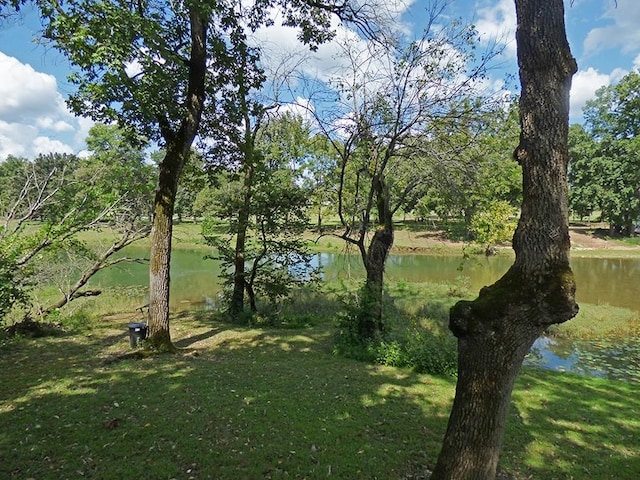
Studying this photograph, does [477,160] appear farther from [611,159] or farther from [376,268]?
[611,159]

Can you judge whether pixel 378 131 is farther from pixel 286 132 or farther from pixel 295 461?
pixel 295 461

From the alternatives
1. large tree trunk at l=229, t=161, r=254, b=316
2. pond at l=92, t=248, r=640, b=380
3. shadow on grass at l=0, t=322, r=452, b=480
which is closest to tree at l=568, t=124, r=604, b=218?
pond at l=92, t=248, r=640, b=380

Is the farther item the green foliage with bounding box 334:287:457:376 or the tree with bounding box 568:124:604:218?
the tree with bounding box 568:124:604:218

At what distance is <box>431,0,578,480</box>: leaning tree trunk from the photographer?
260 cm

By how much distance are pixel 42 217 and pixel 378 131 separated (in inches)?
340

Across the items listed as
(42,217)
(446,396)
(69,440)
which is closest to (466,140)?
(446,396)

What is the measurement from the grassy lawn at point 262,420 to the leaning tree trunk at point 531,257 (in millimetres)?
1444

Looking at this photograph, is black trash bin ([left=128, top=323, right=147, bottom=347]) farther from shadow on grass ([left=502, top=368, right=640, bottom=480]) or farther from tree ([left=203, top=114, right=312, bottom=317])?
shadow on grass ([left=502, top=368, right=640, bottom=480])

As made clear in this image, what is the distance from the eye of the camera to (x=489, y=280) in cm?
1970

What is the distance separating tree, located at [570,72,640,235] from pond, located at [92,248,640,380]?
9.51 m

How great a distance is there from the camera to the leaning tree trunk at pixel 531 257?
2604mm

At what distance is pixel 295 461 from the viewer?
3629mm

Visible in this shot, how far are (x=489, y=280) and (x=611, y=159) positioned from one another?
85.3 feet

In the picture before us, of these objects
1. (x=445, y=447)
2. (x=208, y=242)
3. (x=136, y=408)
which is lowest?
(x=136, y=408)
